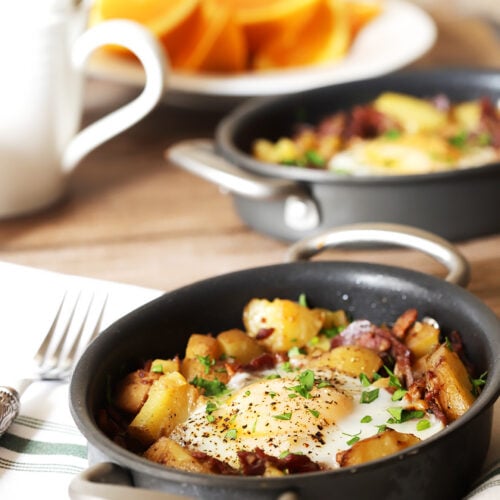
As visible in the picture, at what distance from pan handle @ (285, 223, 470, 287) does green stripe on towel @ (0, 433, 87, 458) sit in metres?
0.41

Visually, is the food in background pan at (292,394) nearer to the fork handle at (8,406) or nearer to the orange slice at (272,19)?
the fork handle at (8,406)

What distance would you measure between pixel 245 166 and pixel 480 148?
0.48 metres

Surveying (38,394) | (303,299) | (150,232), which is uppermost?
(303,299)

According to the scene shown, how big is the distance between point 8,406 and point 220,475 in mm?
379

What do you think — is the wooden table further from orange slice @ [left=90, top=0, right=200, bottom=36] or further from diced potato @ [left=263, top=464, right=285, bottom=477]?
diced potato @ [left=263, top=464, right=285, bottom=477]

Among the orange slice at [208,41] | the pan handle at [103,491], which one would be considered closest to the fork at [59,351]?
the pan handle at [103,491]

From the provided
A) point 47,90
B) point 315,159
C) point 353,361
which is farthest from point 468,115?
point 353,361

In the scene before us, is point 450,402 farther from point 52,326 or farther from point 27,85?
point 27,85

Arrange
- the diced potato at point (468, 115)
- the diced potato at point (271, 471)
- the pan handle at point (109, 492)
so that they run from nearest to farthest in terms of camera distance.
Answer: the pan handle at point (109, 492)
the diced potato at point (271, 471)
the diced potato at point (468, 115)

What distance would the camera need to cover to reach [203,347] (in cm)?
123

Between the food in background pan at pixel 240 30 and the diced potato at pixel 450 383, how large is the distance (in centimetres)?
133

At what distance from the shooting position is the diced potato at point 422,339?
1210mm

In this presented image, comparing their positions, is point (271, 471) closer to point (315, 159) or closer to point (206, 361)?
point (206, 361)

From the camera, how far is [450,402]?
3.55 ft
